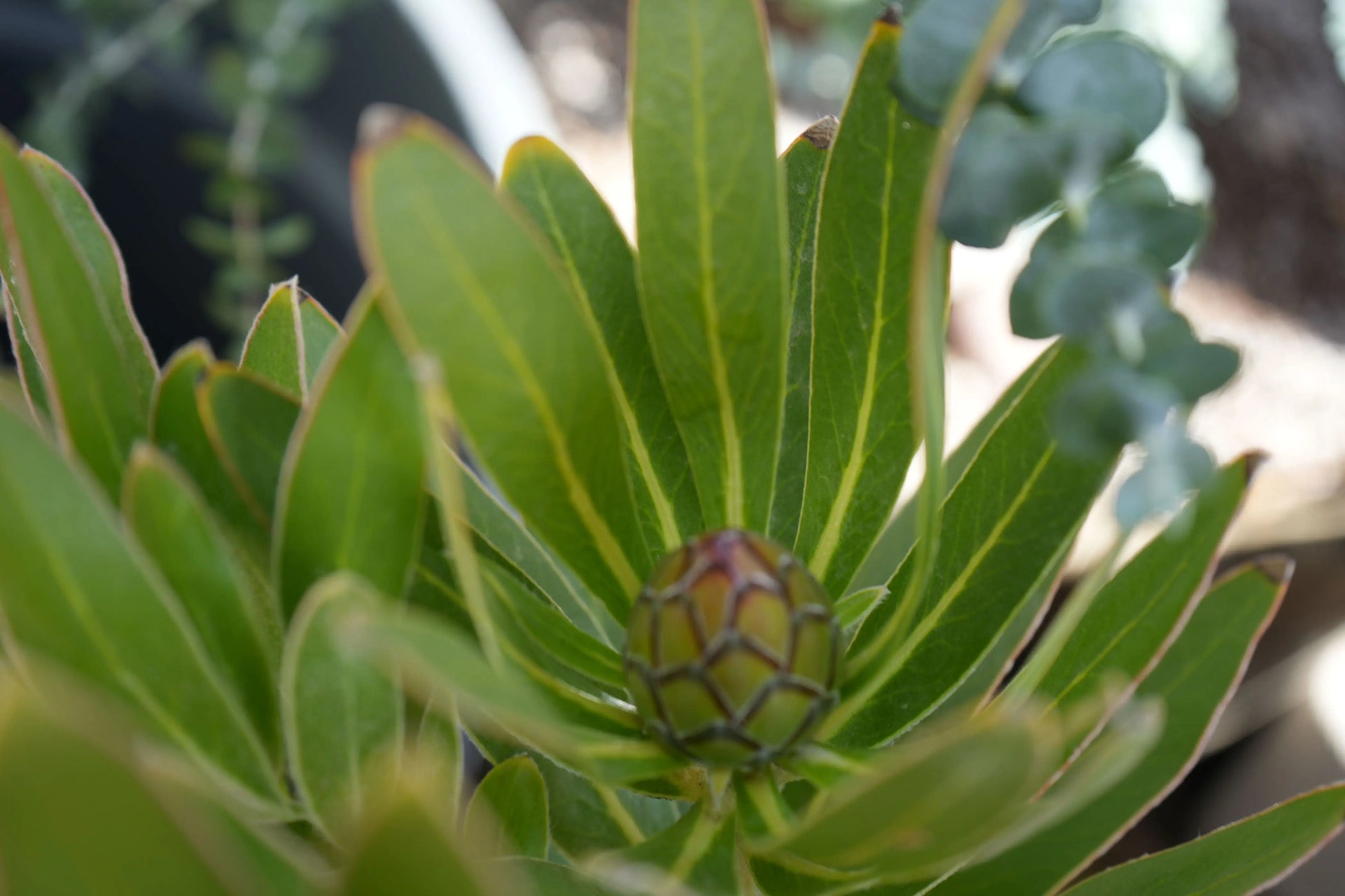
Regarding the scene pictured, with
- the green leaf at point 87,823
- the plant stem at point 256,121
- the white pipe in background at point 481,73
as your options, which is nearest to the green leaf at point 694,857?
the green leaf at point 87,823

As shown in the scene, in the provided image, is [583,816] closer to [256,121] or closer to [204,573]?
[204,573]

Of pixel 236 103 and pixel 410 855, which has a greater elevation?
pixel 236 103

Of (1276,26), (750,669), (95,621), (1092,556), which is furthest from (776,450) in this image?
(1276,26)

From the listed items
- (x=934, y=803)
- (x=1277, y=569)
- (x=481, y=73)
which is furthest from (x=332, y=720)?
(x=481, y=73)

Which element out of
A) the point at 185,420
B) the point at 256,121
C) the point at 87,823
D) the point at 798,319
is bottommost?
the point at 87,823

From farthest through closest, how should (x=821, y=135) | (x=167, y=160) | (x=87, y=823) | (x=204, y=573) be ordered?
(x=167, y=160) < (x=821, y=135) < (x=204, y=573) < (x=87, y=823)

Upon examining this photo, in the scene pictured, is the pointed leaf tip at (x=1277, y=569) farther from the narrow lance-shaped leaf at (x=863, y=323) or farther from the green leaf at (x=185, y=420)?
the green leaf at (x=185, y=420)

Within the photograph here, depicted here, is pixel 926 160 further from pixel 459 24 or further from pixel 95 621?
pixel 459 24

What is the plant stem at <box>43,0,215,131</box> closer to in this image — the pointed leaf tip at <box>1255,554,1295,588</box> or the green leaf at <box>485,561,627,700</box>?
the green leaf at <box>485,561,627,700</box>
